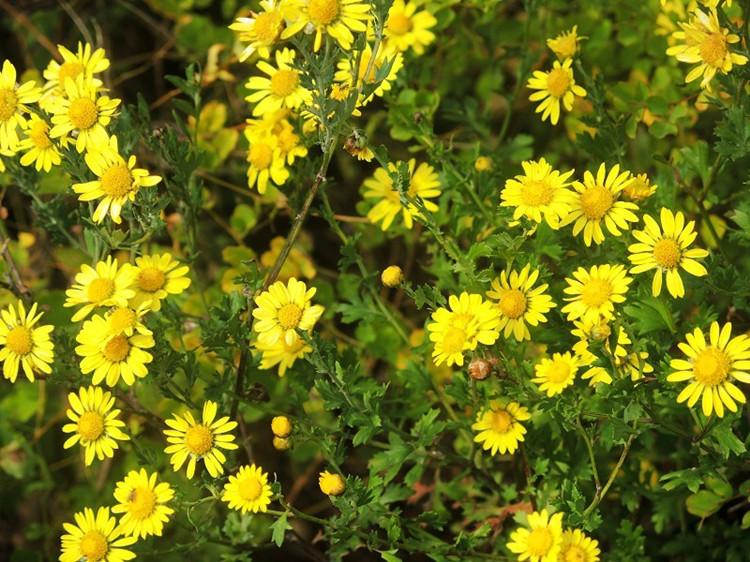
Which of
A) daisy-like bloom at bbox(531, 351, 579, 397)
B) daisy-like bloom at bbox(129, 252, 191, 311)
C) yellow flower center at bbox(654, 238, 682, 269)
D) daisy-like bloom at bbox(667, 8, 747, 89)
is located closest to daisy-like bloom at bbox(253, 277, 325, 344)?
daisy-like bloom at bbox(129, 252, 191, 311)

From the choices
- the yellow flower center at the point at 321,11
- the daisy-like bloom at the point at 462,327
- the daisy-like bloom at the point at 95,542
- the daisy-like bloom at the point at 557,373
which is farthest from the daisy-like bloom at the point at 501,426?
the yellow flower center at the point at 321,11

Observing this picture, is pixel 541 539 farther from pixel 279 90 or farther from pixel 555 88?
pixel 279 90

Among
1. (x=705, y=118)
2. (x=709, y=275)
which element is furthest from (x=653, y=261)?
(x=705, y=118)

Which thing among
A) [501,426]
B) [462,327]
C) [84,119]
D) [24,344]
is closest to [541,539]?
[501,426]

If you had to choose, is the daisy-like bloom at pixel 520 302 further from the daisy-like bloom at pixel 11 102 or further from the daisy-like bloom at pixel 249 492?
the daisy-like bloom at pixel 11 102

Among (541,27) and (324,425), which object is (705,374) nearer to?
(324,425)

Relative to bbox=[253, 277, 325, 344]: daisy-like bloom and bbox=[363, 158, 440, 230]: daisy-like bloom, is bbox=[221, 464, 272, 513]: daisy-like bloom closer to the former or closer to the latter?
bbox=[253, 277, 325, 344]: daisy-like bloom

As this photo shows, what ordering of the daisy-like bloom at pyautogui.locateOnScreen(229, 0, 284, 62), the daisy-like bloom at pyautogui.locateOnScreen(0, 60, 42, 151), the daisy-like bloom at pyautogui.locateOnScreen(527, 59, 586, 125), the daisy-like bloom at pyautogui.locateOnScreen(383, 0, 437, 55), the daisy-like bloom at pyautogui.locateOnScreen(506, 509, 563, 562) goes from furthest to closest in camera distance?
the daisy-like bloom at pyautogui.locateOnScreen(383, 0, 437, 55) → the daisy-like bloom at pyautogui.locateOnScreen(527, 59, 586, 125) → the daisy-like bloom at pyautogui.locateOnScreen(0, 60, 42, 151) → the daisy-like bloom at pyautogui.locateOnScreen(229, 0, 284, 62) → the daisy-like bloom at pyautogui.locateOnScreen(506, 509, 563, 562)
